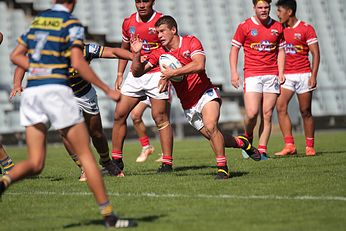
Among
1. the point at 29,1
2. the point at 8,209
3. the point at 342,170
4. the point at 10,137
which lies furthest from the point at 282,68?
the point at 29,1

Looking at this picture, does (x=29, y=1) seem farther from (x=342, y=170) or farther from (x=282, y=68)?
(x=342, y=170)

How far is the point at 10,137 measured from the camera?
2434 cm

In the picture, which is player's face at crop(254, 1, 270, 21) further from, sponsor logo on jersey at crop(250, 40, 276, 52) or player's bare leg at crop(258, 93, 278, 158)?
player's bare leg at crop(258, 93, 278, 158)

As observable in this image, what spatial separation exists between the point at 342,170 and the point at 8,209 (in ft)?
14.7

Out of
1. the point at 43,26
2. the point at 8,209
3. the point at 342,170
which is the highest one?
the point at 43,26

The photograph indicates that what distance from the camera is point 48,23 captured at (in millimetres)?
7156

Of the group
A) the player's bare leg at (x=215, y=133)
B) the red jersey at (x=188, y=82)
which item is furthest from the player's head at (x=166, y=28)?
the player's bare leg at (x=215, y=133)

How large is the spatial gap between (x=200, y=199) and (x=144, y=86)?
3.54 metres

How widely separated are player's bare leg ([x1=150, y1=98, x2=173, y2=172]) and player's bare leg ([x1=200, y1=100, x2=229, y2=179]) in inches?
60.8

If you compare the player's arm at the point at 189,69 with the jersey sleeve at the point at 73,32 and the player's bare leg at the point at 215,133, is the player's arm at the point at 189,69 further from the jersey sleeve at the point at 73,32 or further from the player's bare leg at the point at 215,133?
the jersey sleeve at the point at 73,32

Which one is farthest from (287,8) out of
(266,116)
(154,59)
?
(154,59)

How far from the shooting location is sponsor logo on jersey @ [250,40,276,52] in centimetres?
1309

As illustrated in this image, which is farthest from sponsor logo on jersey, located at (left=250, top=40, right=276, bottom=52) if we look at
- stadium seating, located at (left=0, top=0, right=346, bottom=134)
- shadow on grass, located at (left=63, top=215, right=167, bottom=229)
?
stadium seating, located at (left=0, top=0, right=346, bottom=134)

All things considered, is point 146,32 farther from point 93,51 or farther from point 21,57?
point 21,57
